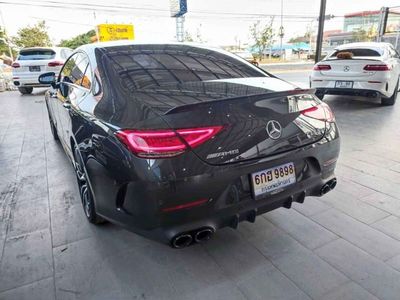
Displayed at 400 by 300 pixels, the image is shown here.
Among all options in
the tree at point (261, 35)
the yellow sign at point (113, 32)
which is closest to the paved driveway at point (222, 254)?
the yellow sign at point (113, 32)

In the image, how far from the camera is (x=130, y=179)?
150 centimetres

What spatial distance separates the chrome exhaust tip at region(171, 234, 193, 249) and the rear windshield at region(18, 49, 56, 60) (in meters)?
9.77

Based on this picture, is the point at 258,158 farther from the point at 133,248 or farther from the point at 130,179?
the point at 133,248

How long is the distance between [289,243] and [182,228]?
2.87 feet

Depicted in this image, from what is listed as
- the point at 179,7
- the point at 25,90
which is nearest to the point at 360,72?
the point at 25,90

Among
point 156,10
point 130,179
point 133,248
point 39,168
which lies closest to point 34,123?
point 39,168

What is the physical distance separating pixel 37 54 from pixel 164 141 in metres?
10.0

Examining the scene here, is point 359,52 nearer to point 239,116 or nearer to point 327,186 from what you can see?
point 327,186

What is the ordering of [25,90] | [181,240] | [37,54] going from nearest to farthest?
1. [181,240]
2. [37,54]
3. [25,90]

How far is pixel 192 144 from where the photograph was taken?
1.43 m

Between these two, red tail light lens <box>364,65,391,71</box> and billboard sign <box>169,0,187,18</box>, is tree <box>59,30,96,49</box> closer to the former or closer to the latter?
billboard sign <box>169,0,187,18</box>

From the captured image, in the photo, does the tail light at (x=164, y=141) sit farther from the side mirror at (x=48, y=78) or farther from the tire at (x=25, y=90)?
the tire at (x=25, y=90)

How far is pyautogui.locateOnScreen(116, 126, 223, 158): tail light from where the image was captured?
141 centimetres

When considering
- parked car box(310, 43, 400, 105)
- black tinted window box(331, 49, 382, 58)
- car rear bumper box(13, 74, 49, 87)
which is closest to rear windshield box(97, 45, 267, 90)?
parked car box(310, 43, 400, 105)
